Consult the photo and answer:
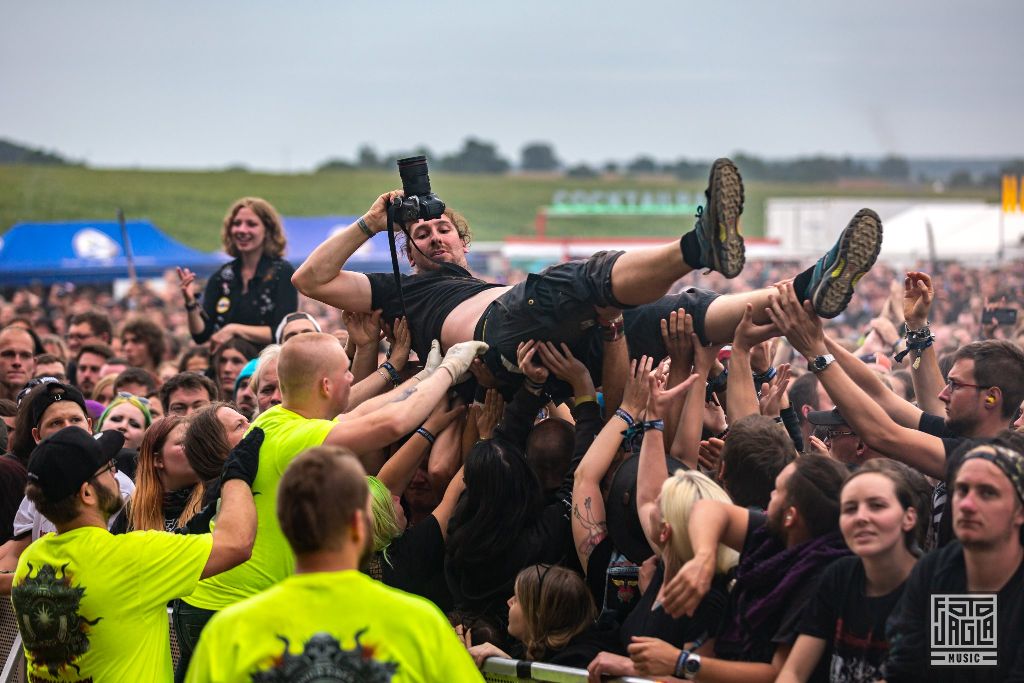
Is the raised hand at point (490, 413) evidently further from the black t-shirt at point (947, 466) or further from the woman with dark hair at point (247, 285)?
the woman with dark hair at point (247, 285)

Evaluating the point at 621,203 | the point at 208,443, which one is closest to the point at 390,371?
the point at 208,443

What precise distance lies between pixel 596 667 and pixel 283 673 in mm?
1255

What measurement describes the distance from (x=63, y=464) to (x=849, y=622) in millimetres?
2232

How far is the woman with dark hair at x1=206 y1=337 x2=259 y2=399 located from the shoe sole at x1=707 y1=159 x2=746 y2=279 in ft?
13.0

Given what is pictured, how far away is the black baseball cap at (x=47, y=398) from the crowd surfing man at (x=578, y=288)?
43.9 inches

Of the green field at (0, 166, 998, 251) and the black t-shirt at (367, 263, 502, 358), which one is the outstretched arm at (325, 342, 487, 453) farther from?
the green field at (0, 166, 998, 251)

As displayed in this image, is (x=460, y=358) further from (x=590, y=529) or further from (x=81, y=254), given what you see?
(x=81, y=254)

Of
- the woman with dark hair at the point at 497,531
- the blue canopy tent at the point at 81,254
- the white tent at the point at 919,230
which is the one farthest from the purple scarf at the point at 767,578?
the blue canopy tent at the point at 81,254

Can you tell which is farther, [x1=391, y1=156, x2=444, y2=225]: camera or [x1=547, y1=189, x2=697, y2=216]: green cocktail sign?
[x1=547, y1=189, x2=697, y2=216]: green cocktail sign

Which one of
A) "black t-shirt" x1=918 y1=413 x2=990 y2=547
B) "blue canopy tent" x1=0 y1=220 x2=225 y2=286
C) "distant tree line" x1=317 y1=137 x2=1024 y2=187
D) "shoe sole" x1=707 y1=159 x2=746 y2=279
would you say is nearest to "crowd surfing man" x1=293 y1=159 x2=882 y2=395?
"shoe sole" x1=707 y1=159 x2=746 y2=279

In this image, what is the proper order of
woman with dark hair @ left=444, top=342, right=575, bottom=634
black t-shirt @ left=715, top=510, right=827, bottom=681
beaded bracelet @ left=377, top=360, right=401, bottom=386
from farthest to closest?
1. beaded bracelet @ left=377, top=360, right=401, bottom=386
2. woman with dark hair @ left=444, top=342, right=575, bottom=634
3. black t-shirt @ left=715, top=510, right=827, bottom=681

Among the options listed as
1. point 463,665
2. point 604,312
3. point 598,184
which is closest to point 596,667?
point 463,665

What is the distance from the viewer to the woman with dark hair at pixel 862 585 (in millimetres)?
3252

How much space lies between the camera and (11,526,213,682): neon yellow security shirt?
3.54m
